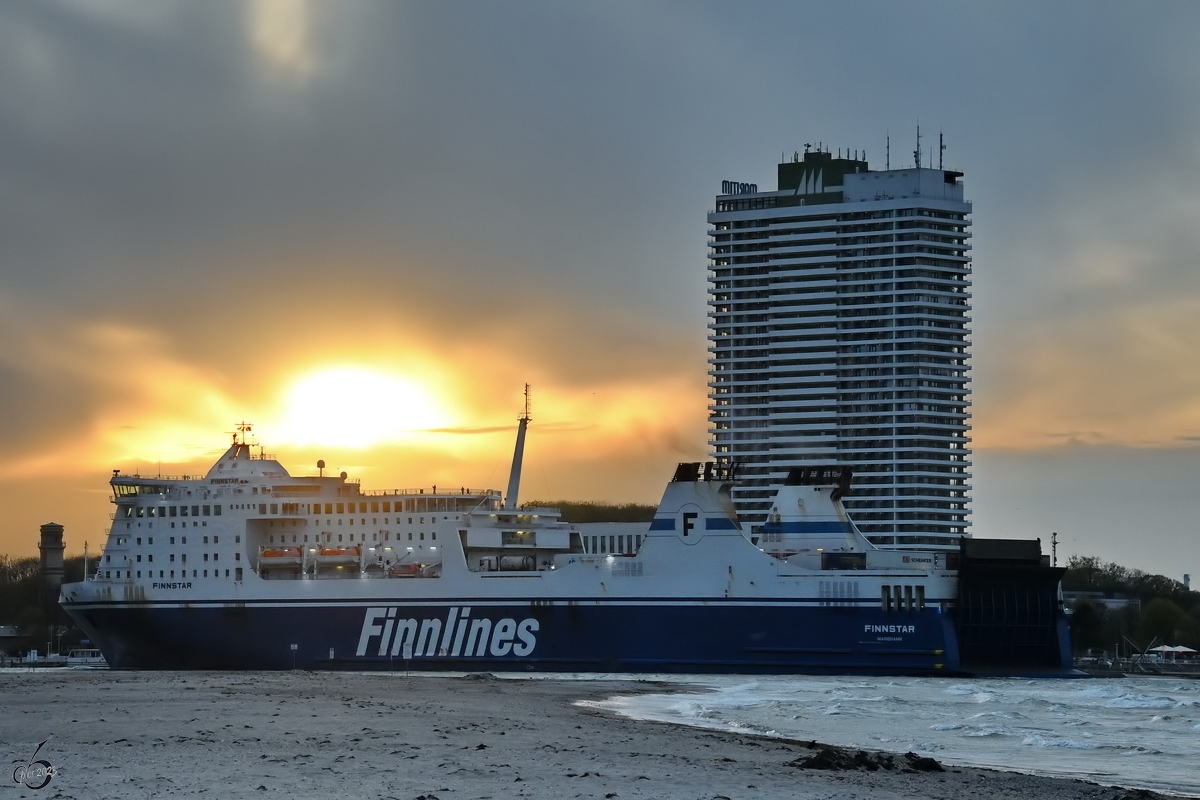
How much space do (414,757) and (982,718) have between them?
1762 centimetres

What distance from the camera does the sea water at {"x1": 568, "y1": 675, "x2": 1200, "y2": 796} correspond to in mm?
27297

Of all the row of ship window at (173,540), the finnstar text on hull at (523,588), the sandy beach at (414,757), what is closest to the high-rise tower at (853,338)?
the finnstar text on hull at (523,588)

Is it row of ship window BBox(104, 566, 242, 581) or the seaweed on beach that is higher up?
row of ship window BBox(104, 566, 242, 581)

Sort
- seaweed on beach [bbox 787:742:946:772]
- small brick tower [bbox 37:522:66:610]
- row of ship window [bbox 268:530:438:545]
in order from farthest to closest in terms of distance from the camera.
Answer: small brick tower [bbox 37:522:66:610] → row of ship window [bbox 268:530:438:545] → seaweed on beach [bbox 787:742:946:772]

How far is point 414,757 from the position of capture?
21328 millimetres

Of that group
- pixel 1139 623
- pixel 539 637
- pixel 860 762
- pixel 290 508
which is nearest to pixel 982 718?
pixel 860 762

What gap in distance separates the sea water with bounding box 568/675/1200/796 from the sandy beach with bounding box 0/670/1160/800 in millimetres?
2054

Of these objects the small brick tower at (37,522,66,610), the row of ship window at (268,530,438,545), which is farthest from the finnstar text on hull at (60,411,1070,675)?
the small brick tower at (37,522,66,610)

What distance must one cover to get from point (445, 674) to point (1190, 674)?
97.9 feet

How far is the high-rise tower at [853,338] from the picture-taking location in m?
100

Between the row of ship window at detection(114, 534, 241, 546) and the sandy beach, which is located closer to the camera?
the sandy beach

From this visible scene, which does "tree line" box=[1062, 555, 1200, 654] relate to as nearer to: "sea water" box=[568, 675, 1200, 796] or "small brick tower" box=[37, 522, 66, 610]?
"sea water" box=[568, 675, 1200, 796]

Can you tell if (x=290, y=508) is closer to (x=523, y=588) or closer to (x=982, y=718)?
(x=523, y=588)

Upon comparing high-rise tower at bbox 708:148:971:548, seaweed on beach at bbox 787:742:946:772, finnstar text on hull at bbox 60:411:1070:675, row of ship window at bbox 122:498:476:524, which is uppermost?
high-rise tower at bbox 708:148:971:548
